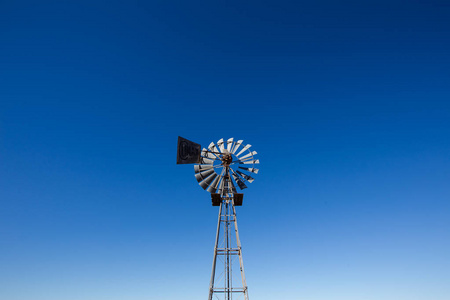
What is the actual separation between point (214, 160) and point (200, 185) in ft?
8.35

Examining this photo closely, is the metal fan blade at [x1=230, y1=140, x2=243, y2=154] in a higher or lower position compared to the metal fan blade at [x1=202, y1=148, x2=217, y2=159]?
higher

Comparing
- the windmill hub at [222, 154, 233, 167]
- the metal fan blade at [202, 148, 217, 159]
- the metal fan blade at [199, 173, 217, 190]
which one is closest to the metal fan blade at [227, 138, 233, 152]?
the windmill hub at [222, 154, 233, 167]

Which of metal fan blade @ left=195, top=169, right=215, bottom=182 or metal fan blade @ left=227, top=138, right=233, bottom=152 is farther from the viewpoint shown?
metal fan blade @ left=227, top=138, right=233, bottom=152

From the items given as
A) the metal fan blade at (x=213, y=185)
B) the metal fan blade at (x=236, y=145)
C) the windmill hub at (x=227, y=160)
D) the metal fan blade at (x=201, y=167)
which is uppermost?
the metal fan blade at (x=236, y=145)

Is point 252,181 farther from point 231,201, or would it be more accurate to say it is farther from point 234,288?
point 234,288

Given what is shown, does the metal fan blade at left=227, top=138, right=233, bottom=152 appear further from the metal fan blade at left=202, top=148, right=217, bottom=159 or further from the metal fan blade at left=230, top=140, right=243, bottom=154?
the metal fan blade at left=202, top=148, right=217, bottom=159

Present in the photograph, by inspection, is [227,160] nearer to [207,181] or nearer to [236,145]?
[236,145]

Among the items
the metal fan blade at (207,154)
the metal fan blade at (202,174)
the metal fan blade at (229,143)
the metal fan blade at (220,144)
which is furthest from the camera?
the metal fan blade at (220,144)

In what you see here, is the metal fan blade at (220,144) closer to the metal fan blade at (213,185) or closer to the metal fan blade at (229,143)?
the metal fan blade at (229,143)

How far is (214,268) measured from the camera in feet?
81.7

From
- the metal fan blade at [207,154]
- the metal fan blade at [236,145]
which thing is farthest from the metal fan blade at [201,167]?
the metal fan blade at [236,145]

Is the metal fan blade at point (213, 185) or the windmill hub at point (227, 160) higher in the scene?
the windmill hub at point (227, 160)

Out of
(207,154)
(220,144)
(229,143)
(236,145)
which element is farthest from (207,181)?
(236,145)

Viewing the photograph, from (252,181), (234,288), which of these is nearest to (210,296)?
(234,288)
